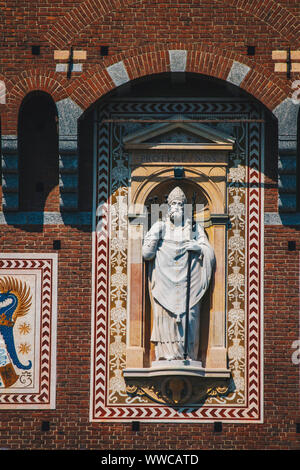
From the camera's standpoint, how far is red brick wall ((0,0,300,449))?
25.8 meters

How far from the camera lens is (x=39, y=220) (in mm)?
26266

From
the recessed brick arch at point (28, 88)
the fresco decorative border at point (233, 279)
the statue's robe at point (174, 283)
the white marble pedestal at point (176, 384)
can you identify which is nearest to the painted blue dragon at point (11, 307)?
the fresco decorative border at point (233, 279)

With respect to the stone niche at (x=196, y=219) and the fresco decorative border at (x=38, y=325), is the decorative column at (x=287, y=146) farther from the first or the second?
the fresco decorative border at (x=38, y=325)

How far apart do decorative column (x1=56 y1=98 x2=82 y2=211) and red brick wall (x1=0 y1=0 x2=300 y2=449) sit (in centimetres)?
19

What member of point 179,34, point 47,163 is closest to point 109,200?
point 47,163

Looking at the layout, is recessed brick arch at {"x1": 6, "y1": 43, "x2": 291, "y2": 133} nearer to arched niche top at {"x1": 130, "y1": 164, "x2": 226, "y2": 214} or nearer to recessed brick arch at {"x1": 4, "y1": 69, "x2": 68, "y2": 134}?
recessed brick arch at {"x1": 4, "y1": 69, "x2": 68, "y2": 134}

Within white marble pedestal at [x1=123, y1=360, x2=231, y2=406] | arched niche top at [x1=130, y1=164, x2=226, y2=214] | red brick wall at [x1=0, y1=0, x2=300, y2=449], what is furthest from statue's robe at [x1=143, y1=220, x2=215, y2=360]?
red brick wall at [x1=0, y1=0, x2=300, y2=449]

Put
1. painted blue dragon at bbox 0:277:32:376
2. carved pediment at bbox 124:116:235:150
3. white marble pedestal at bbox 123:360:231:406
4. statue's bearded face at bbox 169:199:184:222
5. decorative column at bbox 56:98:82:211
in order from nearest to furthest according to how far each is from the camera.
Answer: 1. white marble pedestal at bbox 123:360:231:406
2. decorative column at bbox 56:98:82:211
3. painted blue dragon at bbox 0:277:32:376
4. statue's bearded face at bbox 169:199:184:222
5. carved pediment at bbox 124:116:235:150

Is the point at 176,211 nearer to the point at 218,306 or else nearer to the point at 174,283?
the point at 174,283

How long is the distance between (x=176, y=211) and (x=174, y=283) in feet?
3.69

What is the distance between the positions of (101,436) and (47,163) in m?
4.31

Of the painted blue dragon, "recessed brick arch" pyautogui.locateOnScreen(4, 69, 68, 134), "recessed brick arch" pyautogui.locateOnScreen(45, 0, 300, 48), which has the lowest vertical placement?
the painted blue dragon

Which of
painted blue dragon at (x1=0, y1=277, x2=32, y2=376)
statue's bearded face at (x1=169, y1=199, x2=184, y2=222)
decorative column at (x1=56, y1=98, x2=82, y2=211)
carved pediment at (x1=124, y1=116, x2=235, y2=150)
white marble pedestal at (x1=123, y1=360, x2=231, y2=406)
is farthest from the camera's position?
carved pediment at (x1=124, y1=116, x2=235, y2=150)

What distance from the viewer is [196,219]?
2638cm
